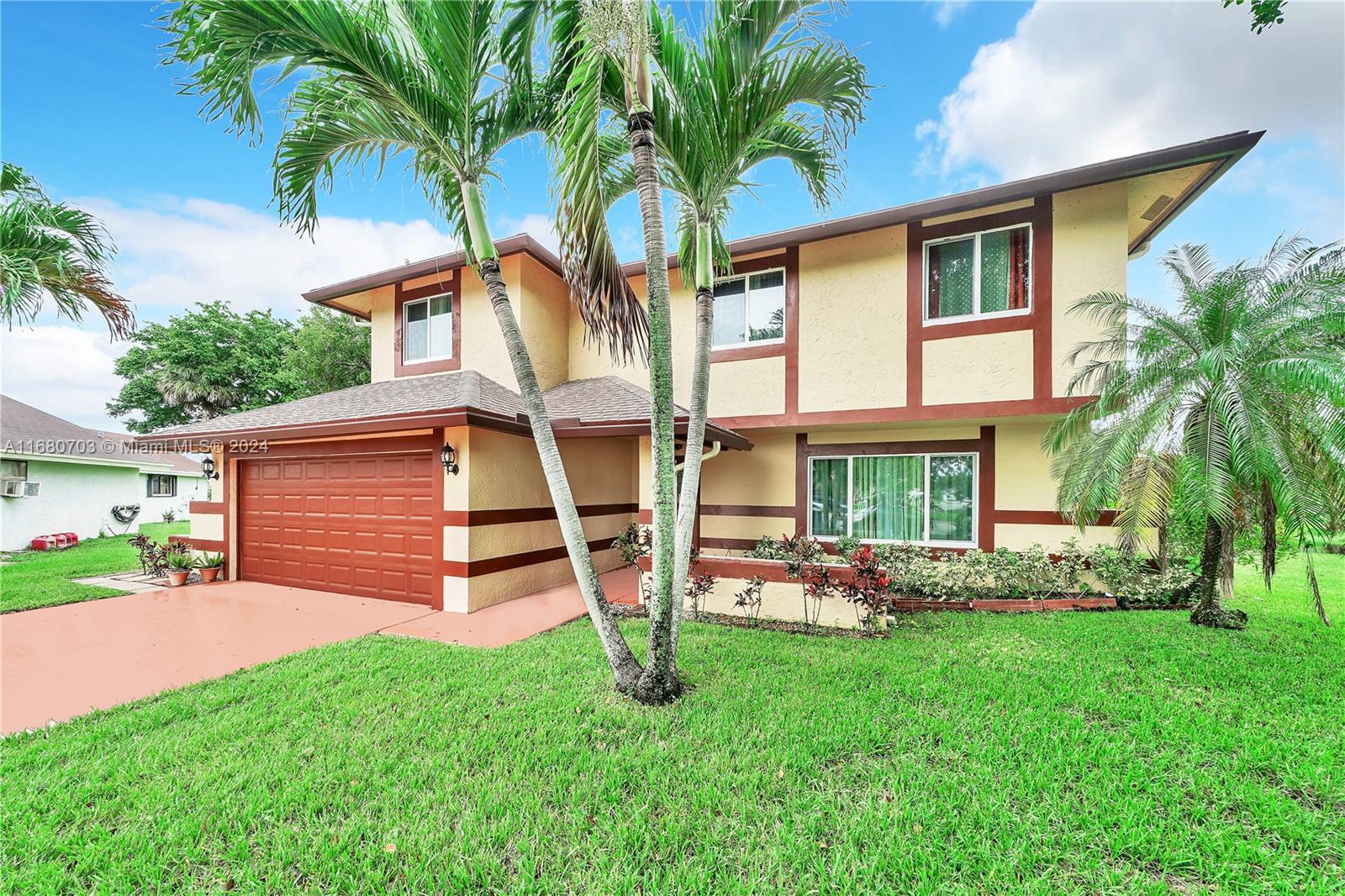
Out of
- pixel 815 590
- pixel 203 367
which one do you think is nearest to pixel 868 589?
pixel 815 590

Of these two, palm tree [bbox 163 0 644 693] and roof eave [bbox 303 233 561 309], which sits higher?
roof eave [bbox 303 233 561 309]

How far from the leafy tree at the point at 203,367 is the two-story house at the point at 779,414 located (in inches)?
587

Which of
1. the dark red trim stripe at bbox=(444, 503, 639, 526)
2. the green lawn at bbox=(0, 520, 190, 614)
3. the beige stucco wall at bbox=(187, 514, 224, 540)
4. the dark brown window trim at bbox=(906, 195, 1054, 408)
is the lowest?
the green lawn at bbox=(0, 520, 190, 614)

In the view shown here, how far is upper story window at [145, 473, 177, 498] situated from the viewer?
20.8 m

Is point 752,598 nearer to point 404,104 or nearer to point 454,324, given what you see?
point 404,104

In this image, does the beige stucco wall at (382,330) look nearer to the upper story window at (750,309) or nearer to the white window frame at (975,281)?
the upper story window at (750,309)

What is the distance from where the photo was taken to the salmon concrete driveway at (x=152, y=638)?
15.6 feet

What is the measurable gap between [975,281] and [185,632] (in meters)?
12.2

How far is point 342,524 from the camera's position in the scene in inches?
351

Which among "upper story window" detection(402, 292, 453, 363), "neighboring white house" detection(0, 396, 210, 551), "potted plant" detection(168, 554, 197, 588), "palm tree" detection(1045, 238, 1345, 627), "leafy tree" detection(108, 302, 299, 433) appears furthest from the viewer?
"leafy tree" detection(108, 302, 299, 433)

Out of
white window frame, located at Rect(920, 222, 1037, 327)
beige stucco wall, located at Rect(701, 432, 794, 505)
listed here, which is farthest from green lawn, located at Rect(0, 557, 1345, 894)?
white window frame, located at Rect(920, 222, 1037, 327)

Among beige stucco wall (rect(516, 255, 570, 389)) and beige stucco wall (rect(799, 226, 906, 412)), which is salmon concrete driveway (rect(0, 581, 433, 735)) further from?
beige stucco wall (rect(799, 226, 906, 412))

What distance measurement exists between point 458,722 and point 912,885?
332 centimetres

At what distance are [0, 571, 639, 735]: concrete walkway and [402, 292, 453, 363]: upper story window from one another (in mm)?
5175
